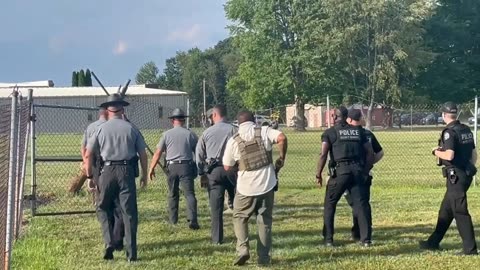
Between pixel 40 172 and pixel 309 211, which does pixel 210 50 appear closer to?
pixel 40 172

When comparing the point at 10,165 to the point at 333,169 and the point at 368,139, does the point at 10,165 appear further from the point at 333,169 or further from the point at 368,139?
the point at 368,139

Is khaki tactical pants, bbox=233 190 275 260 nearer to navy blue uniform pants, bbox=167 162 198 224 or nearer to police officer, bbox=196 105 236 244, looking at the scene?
police officer, bbox=196 105 236 244

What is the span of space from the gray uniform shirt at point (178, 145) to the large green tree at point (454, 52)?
6303 centimetres

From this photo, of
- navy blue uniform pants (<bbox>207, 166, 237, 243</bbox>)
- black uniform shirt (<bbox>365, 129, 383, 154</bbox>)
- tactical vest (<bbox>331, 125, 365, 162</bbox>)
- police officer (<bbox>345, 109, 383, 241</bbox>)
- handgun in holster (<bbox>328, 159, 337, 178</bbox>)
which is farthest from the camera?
black uniform shirt (<bbox>365, 129, 383, 154</bbox>)

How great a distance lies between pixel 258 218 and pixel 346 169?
158 centimetres

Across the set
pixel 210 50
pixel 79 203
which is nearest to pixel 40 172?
pixel 79 203

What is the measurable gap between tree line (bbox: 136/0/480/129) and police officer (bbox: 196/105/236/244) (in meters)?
47.2

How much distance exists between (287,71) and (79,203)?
176 feet

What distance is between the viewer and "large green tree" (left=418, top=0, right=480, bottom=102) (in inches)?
2904

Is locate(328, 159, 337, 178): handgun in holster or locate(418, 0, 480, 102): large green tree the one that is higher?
locate(418, 0, 480, 102): large green tree

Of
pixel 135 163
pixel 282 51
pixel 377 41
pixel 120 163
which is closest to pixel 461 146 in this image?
pixel 135 163

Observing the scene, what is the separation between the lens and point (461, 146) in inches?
360

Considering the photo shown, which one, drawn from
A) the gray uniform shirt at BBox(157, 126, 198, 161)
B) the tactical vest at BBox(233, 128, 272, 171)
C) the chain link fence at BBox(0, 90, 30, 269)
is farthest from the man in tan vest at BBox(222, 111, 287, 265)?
the gray uniform shirt at BBox(157, 126, 198, 161)

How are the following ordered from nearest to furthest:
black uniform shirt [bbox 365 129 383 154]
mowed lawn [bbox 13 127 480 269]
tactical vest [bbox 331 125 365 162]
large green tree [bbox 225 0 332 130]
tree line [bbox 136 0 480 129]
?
1. mowed lawn [bbox 13 127 480 269]
2. tactical vest [bbox 331 125 365 162]
3. black uniform shirt [bbox 365 129 383 154]
4. tree line [bbox 136 0 480 129]
5. large green tree [bbox 225 0 332 130]
